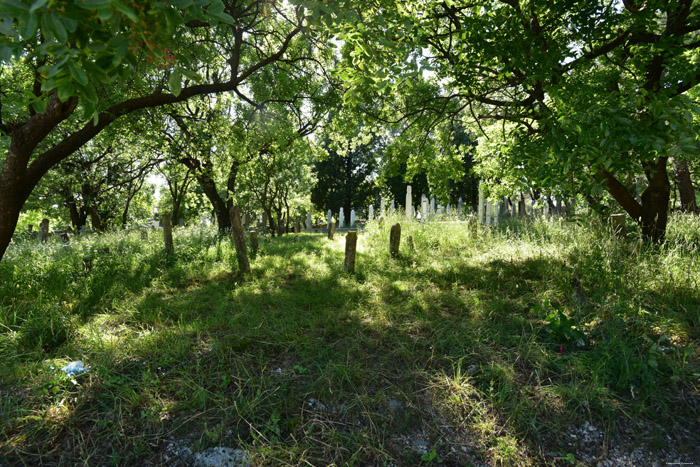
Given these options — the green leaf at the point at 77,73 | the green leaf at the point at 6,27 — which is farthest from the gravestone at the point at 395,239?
the green leaf at the point at 6,27

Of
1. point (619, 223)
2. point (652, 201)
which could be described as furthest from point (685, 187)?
point (619, 223)

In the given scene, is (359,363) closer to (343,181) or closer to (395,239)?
(395,239)

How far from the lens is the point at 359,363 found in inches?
129

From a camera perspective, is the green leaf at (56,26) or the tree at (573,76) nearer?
the green leaf at (56,26)

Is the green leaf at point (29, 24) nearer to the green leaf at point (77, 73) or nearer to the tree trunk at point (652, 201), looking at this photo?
the green leaf at point (77, 73)

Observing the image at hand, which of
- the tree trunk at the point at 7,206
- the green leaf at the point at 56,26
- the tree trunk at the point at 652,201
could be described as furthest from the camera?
the tree trunk at the point at 652,201

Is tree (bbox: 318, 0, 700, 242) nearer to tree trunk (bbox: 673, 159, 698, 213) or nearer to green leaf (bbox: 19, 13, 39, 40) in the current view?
green leaf (bbox: 19, 13, 39, 40)

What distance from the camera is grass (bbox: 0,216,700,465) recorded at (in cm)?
245

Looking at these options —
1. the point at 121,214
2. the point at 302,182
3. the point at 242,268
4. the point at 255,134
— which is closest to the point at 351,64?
the point at 242,268

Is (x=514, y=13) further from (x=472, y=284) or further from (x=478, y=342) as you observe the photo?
(x=478, y=342)

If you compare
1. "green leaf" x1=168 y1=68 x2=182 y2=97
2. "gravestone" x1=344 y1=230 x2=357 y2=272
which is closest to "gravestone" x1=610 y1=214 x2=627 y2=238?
"gravestone" x1=344 y1=230 x2=357 y2=272

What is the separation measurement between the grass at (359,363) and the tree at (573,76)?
1.63 m

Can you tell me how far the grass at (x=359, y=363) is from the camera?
2.45m

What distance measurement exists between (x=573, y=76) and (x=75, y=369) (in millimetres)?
8670
